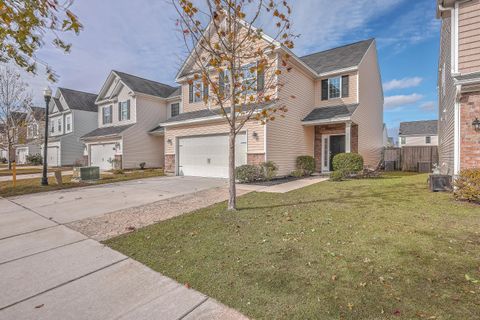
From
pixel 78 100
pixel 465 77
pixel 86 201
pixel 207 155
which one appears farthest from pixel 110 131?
pixel 465 77

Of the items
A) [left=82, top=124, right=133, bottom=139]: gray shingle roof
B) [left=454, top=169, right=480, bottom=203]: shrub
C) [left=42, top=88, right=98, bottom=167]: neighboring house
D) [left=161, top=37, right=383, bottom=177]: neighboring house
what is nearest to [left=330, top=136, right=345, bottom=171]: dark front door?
[left=161, top=37, right=383, bottom=177]: neighboring house

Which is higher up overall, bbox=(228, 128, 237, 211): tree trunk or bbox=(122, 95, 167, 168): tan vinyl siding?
bbox=(122, 95, 167, 168): tan vinyl siding

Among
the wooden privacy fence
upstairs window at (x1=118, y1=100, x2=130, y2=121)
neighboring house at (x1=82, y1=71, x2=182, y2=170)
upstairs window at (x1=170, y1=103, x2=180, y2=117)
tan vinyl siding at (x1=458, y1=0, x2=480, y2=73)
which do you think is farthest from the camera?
upstairs window at (x1=170, y1=103, x2=180, y2=117)

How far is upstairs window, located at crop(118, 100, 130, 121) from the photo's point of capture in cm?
2095

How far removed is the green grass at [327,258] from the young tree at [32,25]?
3.88 metres

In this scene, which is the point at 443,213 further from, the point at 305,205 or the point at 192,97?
the point at 192,97

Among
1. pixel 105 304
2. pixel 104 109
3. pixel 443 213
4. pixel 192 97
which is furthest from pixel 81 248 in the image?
pixel 104 109

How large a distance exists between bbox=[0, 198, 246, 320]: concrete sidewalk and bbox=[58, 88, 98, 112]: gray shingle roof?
26802 mm

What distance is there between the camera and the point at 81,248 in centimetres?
400

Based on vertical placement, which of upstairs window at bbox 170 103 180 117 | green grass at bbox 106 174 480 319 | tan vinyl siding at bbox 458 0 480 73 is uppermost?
upstairs window at bbox 170 103 180 117

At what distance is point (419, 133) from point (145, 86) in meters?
42.8

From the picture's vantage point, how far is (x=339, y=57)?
52.8 ft

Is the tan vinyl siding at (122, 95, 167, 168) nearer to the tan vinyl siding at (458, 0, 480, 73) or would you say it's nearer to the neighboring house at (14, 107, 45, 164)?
the neighboring house at (14, 107, 45, 164)

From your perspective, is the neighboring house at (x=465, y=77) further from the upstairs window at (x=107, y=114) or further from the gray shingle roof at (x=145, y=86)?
the upstairs window at (x=107, y=114)
